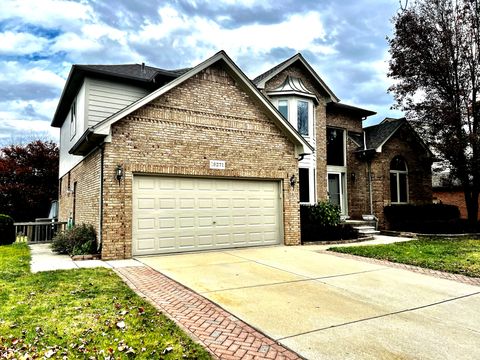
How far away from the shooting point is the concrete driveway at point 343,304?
3.93 m

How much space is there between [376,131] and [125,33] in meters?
13.9

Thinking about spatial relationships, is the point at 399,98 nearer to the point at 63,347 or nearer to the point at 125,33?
the point at 125,33

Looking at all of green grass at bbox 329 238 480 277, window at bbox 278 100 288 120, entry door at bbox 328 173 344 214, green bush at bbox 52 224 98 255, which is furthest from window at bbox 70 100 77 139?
entry door at bbox 328 173 344 214

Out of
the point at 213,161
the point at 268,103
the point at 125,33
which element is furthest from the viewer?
the point at 125,33

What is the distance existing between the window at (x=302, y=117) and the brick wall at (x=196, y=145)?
415 centimetres

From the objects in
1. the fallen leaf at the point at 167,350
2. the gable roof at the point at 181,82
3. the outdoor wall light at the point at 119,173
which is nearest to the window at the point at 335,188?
the gable roof at the point at 181,82

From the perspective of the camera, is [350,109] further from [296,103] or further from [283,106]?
[283,106]

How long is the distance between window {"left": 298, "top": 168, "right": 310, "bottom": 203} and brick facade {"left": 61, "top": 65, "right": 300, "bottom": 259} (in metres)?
3.68

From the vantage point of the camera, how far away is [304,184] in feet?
54.5

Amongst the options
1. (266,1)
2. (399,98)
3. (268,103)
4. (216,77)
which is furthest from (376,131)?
(266,1)

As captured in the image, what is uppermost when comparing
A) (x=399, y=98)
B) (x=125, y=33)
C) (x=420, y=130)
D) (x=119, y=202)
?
(x=125, y=33)

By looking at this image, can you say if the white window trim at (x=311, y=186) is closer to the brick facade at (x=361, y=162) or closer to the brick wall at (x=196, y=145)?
the brick facade at (x=361, y=162)

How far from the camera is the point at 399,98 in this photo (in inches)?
689

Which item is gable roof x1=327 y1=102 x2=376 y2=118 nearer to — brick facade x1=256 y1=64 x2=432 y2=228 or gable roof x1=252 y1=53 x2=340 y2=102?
brick facade x1=256 y1=64 x2=432 y2=228
